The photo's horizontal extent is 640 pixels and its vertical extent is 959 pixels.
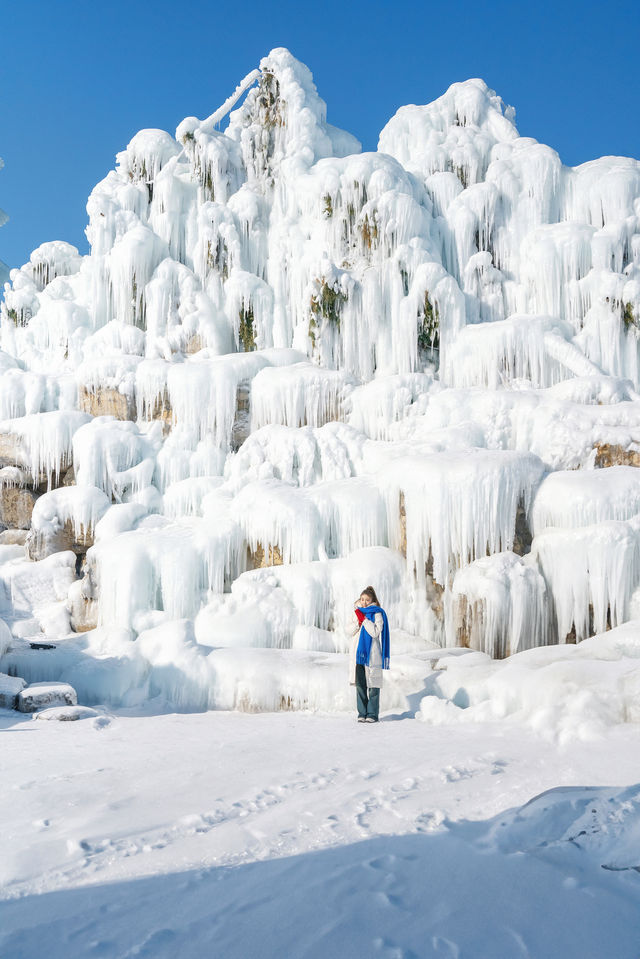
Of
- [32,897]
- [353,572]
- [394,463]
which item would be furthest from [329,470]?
[32,897]

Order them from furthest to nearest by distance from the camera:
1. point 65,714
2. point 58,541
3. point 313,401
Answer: point 313,401 → point 58,541 → point 65,714

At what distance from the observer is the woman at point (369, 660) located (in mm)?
6234

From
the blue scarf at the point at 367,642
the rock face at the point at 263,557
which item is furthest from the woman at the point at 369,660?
the rock face at the point at 263,557

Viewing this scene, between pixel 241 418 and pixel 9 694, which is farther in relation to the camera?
pixel 241 418

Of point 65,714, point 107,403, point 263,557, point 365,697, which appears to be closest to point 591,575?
point 365,697

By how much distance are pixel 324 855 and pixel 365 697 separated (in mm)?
3618

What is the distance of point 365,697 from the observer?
6312 millimetres

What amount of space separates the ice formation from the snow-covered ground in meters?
3.48

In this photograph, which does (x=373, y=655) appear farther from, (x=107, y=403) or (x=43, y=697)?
(x=107, y=403)

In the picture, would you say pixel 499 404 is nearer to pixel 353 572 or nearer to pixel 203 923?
pixel 353 572

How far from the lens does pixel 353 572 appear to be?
954 cm

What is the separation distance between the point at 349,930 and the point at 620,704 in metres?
4.18

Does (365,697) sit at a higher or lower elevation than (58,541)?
lower

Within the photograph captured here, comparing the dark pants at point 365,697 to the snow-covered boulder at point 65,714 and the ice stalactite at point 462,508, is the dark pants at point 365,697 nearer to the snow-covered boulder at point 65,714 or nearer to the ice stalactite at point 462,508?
the snow-covered boulder at point 65,714
